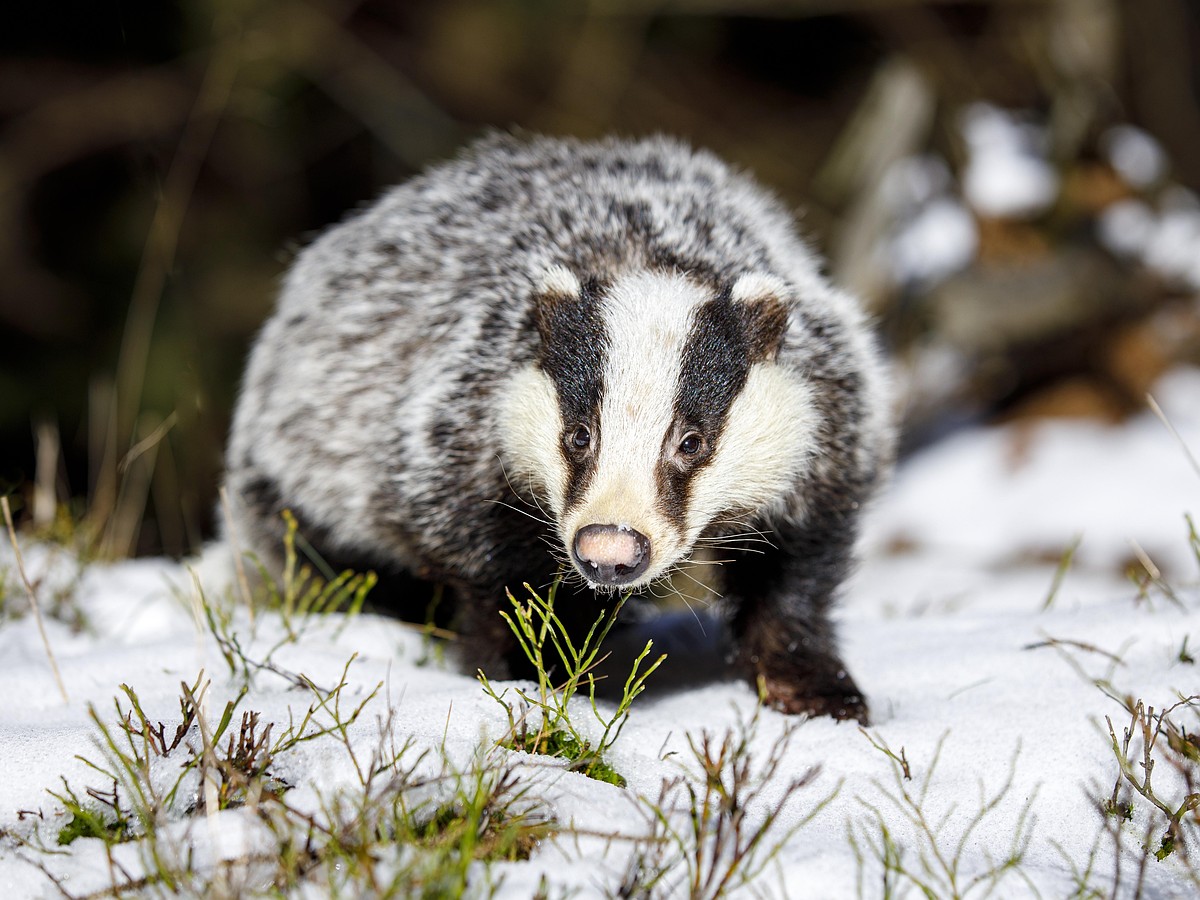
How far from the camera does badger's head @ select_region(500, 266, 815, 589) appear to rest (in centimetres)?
299

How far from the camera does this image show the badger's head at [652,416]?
9.81 ft

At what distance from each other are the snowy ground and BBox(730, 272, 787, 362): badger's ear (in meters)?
Answer: 1.10

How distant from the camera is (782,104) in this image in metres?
13.2

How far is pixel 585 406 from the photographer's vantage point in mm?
3201

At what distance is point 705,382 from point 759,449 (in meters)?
0.27

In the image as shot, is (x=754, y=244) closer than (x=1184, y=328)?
Yes

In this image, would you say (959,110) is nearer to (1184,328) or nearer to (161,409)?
(1184,328)

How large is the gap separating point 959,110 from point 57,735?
27.4 feet

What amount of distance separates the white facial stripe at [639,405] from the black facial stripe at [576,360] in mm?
33

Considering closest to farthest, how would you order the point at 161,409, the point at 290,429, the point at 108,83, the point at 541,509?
the point at 541,509
the point at 290,429
the point at 161,409
the point at 108,83

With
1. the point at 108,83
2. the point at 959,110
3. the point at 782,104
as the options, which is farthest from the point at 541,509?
the point at 782,104

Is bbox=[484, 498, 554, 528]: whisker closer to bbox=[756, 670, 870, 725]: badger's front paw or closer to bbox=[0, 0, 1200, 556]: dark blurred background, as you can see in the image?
bbox=[756, 670, 870, 725]: badger's front paw

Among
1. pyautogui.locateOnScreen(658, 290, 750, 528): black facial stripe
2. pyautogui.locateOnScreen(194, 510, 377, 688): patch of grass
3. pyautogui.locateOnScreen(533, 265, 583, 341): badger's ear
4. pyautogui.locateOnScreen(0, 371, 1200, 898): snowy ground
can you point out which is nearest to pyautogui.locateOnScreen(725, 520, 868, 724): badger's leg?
pyautogui.locateOnScreen(0, 371, 1200, 898): snowy ground

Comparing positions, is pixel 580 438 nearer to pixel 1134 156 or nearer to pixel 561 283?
pixel 561 283
